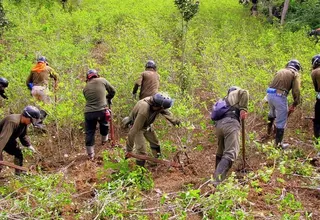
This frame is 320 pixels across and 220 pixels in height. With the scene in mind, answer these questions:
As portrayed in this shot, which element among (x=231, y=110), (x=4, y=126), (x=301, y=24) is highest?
(x=301, y=24)

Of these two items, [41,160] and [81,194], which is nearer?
[81,194]

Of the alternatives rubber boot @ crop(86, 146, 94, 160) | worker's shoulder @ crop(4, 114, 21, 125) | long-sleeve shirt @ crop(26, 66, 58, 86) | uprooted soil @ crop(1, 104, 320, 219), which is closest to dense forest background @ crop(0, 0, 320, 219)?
uprooted soil @ crop(1, 104, 320, 219)

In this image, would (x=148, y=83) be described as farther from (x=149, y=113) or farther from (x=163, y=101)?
(x=163, y=101)

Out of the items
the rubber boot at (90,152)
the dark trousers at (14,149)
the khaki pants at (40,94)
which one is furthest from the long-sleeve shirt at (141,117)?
the khaki pants at (40,94)

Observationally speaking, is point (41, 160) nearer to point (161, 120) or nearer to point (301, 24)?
point (161, 120)

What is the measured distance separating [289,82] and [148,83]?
277 cm

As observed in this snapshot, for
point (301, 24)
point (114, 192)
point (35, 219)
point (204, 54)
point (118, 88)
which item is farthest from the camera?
point (301, 24)

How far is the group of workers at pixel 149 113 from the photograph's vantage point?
5.42 meters

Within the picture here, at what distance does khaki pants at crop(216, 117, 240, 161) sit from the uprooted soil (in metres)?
0.58

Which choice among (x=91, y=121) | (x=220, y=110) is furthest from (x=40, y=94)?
(x=220, y=110)

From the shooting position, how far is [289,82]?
6613 mm

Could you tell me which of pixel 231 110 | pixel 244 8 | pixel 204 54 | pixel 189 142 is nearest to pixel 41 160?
pixel 189 142

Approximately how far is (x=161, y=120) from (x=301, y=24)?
9.31 metres

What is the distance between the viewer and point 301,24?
1478 centimetres
